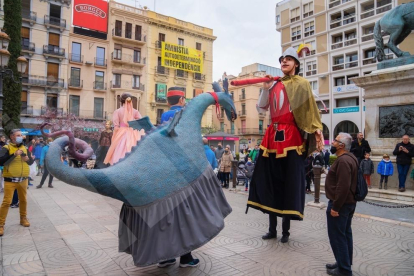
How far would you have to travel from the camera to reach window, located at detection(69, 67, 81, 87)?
23969mm

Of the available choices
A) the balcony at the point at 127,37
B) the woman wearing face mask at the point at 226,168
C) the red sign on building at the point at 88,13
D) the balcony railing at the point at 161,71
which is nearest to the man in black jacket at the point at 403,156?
the woman wearing face mask at the point at 226,168

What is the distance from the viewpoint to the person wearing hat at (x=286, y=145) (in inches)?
146

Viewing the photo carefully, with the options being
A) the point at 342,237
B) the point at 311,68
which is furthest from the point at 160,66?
the point at 342,237

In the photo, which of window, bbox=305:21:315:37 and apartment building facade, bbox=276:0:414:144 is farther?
window, bbox=305:21:315:37

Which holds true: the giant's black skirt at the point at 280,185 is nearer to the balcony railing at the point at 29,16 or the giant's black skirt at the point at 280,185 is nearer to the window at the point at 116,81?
the window at the point at 116,81

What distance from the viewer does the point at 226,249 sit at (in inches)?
140

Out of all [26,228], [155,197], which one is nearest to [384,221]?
[155,197]

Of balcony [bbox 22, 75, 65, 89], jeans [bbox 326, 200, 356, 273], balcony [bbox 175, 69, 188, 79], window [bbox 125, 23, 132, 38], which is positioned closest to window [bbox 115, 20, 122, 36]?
window [bbox 125, 23, 132, 38]

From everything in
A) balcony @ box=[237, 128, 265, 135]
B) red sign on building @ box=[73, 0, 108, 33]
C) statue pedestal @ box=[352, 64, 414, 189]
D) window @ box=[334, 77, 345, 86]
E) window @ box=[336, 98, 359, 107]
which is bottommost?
statue pedestal @ box=[352, 64, 414, 189]

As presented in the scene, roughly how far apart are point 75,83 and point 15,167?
21615mm

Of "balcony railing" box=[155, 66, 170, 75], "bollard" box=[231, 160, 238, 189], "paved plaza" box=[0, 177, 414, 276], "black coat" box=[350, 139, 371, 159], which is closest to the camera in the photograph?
"paved plaza" box=[0, 177, 414, 276]

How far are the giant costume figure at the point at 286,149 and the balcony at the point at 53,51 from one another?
25981 mm

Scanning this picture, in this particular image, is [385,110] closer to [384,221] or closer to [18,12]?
[384,221]

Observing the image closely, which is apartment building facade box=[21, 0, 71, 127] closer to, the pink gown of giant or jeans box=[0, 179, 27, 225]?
jeans box=[0, 179, 27, 225]
